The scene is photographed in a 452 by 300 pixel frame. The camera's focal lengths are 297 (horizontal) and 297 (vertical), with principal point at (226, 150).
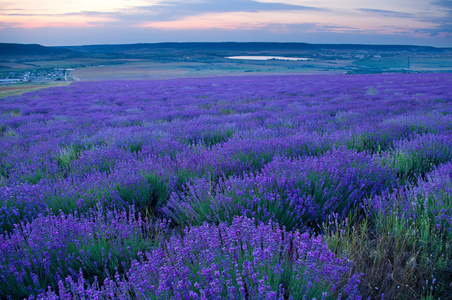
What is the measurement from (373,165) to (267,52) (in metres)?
160

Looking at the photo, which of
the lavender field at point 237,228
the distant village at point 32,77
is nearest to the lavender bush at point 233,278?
the lavender field at point 237,228

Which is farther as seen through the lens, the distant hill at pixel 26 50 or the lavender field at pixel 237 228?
the distant hill at pixel 26 50

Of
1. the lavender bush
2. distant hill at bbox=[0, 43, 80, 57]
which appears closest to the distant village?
the lavender bush

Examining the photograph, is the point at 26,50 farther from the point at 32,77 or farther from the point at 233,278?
the point at 233,278

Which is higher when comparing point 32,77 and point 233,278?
point 32,77

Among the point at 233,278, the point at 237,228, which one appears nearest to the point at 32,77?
the point at 237,228

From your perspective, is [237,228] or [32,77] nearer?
[237,228]

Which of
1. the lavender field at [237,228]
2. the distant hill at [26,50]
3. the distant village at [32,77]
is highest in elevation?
the distant hill at [26,50]

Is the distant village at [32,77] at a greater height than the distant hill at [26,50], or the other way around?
the distant hill at [26,50]

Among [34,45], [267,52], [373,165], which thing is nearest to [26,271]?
[373,165]

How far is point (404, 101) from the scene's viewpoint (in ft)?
31.6

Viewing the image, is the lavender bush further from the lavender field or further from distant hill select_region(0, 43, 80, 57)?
distant hill select_region(0, 43, 80, 57)

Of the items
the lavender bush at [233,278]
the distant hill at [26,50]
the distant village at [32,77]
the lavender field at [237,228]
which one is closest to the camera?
the lavender bush at [233,278]

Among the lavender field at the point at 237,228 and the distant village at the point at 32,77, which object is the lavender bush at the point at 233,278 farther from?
the distant village at the point at 32,77
